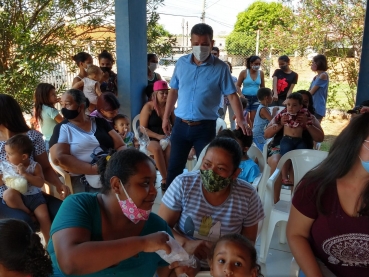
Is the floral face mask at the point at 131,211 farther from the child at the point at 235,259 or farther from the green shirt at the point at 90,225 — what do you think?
the child at the point at 235,259

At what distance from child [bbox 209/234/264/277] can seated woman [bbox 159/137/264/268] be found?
0.27 metres

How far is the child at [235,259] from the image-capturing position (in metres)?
1.72

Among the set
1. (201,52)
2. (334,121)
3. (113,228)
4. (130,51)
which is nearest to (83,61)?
(130,51)

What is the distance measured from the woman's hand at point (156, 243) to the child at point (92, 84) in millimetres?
3799

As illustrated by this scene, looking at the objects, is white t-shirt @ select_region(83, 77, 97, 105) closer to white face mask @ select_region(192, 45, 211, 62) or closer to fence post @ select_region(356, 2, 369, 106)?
white face mask @ select_region(192, 45, 211, 62)

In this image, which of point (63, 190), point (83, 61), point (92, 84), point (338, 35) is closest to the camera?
point (63, 190)

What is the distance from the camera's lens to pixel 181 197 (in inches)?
82.0

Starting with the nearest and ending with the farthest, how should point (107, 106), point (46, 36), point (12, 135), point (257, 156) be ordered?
1. point (12, 135)
2. point (257, 156)
3. point (107, 106)
4. point (46, 36)

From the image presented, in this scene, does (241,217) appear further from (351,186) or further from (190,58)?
(190,58)

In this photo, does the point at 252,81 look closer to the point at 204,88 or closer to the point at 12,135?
the point at 204,88

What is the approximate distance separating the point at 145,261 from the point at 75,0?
5087mm

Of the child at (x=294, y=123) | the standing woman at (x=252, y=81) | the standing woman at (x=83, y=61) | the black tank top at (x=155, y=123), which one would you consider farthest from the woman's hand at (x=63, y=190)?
the standing woman at (x=252, y=81)

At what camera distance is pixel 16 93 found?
468 centimetres

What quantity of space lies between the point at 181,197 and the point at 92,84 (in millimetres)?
3304
